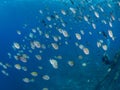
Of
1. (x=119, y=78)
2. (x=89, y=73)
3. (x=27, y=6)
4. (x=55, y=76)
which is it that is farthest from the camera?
(x=27, y=6)

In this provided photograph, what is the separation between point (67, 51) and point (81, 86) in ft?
35.9

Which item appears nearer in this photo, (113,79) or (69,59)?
(113,79)

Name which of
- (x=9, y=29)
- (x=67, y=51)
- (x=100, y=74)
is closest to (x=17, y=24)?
(x=9, y=29)

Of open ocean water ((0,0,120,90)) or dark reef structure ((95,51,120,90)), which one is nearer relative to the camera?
dark reef structure ((95,51,120,90))

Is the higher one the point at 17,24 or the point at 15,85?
the point at 17,24

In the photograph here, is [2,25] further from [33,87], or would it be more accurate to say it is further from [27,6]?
[33,87]

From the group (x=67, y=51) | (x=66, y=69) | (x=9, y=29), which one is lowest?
(x=66, y=69)

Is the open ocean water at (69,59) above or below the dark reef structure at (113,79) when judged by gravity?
above

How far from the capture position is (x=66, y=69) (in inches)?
866

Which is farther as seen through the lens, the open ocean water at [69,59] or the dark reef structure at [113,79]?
the open ocean water at [69,59]

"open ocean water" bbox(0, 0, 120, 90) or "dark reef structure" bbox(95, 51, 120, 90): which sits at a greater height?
"open ocean water" bbox(0, 0, 120, 90)

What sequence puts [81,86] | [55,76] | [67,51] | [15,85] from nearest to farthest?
[81,86] < [55,76] < [15,85] < [67,51]

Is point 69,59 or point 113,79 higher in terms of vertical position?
point 69,59

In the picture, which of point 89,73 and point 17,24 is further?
point 17,24
